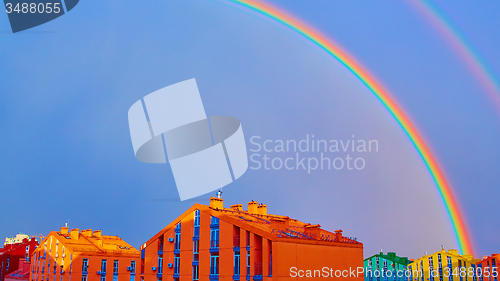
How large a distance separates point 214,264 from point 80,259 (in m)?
33.6

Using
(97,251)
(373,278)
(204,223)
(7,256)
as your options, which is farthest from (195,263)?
(7,256)

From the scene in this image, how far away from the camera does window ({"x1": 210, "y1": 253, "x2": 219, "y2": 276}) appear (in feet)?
139

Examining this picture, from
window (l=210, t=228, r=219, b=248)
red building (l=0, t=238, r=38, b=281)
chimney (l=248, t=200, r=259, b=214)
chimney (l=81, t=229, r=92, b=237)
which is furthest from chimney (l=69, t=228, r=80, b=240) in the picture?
window (l=210, t=228, r=219, b=248)

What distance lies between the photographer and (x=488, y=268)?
7862 cm

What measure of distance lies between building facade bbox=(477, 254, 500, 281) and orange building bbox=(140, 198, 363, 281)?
42.7 metres

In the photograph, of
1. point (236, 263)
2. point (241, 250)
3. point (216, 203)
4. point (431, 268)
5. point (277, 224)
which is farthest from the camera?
point (431, 268)

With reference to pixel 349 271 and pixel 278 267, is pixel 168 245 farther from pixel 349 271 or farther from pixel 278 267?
pixel 349 271

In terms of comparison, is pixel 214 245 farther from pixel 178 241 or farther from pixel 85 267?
pixel 85 267

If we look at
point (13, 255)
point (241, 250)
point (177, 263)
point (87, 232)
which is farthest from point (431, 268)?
point (13, 255)

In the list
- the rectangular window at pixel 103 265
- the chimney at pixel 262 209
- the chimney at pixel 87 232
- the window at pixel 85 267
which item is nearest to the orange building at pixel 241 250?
the chimney at pixel 262 209

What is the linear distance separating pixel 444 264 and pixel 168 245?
2277 inches

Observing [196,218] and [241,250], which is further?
[196,218]

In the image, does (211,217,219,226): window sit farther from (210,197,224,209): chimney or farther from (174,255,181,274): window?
A: (174,255,181,274): window

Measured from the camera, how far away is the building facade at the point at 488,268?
255ft
